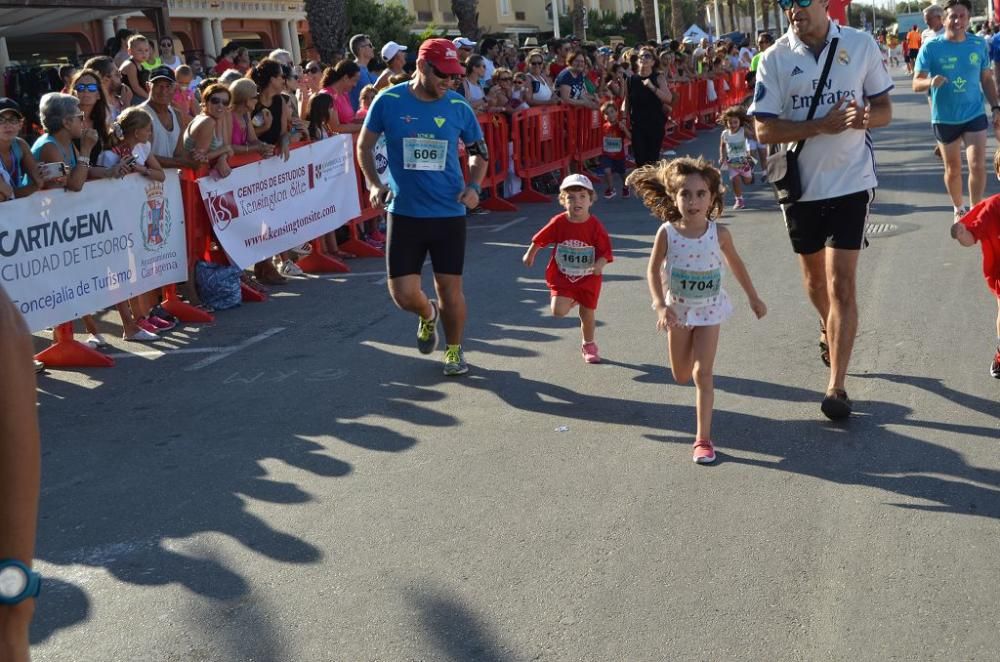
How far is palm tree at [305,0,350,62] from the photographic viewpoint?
71.6 feet

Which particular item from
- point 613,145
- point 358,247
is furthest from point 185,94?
point 613,145

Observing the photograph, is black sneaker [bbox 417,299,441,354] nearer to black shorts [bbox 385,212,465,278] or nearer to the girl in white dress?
black shorts [bbox 385,212,465,278]

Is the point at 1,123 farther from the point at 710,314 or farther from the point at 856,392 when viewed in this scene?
the point at 856,392

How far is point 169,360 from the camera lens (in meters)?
8.54

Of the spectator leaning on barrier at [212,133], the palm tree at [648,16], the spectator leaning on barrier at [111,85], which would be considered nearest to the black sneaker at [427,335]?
the spectator leaning on barrier at [212,133]

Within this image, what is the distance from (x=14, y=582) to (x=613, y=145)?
16415 millimetres

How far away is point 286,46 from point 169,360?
4291 cm

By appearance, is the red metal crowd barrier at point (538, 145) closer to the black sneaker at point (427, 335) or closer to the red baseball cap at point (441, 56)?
the black sneaker at point (427, 335)

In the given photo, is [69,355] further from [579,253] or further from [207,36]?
[207,36]

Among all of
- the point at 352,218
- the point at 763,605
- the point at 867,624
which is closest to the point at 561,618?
the point at 763,605

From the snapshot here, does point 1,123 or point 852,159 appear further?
point 1,123

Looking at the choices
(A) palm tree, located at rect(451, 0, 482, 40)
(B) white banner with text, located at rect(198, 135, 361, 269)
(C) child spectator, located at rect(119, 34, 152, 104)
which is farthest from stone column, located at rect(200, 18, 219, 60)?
(B) white banner with text, located at rect(198, 135, 361, 269)

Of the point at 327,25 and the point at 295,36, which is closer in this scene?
the point at 327,25

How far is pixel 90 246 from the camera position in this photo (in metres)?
8.71
